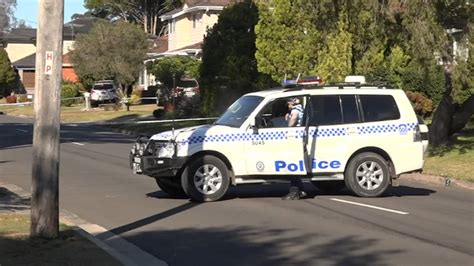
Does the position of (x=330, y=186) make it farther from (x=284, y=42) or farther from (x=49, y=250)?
(x=284, y=42)

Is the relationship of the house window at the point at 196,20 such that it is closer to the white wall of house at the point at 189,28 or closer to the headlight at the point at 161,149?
the white wall of house at the point at 189,28

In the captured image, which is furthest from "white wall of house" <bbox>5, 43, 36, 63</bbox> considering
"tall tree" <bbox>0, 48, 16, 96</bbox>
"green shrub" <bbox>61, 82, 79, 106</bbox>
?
"green shrub" <bbox>61, 82, 79, 106</bbox>

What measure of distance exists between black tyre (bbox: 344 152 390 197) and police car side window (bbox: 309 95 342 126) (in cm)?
79

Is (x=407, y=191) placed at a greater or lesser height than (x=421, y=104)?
lesser

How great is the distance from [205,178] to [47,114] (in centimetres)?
489

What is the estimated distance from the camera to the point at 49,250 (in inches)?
312

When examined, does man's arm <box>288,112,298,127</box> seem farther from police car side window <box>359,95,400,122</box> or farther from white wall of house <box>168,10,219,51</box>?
white wall of house <box>168,10,219,51</box>

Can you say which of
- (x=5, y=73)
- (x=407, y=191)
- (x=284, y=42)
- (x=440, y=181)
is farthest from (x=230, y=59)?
(x=5, y=73)

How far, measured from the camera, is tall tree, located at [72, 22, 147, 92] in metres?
53.2

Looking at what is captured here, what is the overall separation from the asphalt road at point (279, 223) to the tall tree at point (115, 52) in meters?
37.0

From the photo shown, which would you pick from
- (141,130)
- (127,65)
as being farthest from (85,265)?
(127,65)

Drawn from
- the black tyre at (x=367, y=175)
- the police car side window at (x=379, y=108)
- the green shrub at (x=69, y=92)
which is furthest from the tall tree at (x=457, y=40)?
the green shrub at (x=69, y=92)

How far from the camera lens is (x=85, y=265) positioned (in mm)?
7348

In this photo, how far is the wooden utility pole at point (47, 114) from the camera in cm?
811
